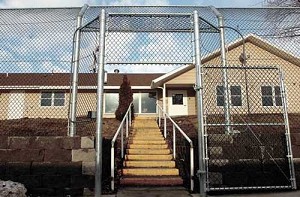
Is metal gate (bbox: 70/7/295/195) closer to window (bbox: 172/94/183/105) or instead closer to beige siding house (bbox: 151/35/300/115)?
beige siding house (bbox: 151/35/300/115)

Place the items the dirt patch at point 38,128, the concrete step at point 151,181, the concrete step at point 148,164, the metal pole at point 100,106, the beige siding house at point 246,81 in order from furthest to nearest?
the concrete step at point 148,164, the dirt patch at point 38,128, the concrete step at point 151,181, the beige siding house at point 246,81, the metal pole at point 100,106

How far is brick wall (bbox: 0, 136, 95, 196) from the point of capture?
5.56 m

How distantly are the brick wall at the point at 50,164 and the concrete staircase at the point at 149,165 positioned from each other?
132 cm

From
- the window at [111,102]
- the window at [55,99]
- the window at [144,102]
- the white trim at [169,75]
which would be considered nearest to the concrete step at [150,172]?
the window at [55,99]

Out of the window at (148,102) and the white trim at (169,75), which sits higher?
the white trim at (169,75)

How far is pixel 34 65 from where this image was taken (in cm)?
615

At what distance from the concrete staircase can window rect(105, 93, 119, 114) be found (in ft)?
43.4

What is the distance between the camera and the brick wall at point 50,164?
556cm

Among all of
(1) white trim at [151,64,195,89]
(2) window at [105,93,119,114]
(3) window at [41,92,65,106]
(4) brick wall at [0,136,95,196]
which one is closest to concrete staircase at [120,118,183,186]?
(4) brick wall at [0,136,95,196]

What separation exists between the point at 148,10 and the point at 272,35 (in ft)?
8.73

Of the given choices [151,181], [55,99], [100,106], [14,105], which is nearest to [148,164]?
[151,181]

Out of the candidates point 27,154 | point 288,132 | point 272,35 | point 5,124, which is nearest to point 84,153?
point 27,154

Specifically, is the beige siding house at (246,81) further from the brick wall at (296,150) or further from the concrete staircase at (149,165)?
the concrete staircase at (149,165)

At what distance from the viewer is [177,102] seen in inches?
861
